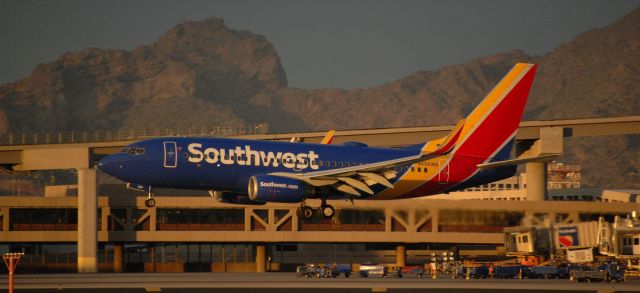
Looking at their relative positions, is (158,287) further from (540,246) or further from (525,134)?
(525,134)

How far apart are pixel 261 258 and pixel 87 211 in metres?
21.3

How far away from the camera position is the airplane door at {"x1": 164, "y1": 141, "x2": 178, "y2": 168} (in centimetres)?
Result: 6762

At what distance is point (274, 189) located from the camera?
226 ft

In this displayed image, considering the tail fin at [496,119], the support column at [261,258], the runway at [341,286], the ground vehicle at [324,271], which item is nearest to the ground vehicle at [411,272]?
the ground vehicle at [324,271]

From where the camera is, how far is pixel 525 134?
115m

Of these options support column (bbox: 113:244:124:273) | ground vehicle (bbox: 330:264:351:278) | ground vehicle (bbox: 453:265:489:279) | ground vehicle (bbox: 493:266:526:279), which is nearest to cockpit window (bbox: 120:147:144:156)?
ground vehicle (bbox: 330:264:351:278)

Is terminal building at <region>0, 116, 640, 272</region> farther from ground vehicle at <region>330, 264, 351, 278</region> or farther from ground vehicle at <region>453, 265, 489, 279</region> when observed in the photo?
ground vehicle at <region>453, 265, 489, 279</region>

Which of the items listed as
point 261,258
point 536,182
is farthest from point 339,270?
point 536,182

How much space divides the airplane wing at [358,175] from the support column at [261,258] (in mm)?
52090

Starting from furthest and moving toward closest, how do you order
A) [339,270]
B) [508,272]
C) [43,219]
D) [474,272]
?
[43,219] < [339,270] < [474,272] < [508,272]

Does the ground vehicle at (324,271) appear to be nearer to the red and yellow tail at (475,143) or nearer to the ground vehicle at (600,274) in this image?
the red and yellow tail at (475,143)

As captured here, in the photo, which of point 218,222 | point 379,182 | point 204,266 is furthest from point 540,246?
point 204,266

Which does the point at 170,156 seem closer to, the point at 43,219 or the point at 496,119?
the point at 496,119

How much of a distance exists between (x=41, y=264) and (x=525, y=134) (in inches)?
2307
